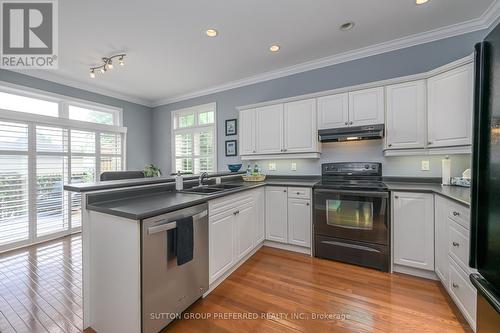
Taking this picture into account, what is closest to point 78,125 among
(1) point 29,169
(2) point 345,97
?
(1) point 29,169

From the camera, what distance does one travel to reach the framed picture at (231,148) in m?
4.17

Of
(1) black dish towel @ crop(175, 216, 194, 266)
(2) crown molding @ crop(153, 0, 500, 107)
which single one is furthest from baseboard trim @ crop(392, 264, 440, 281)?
(2) crown molding @ crop(153, 0, 500, 107)

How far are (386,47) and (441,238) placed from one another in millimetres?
2471

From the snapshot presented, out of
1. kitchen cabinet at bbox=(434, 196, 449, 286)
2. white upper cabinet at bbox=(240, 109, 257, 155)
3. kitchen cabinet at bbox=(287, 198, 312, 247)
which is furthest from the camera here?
white upper cabinet at bbox=(240, 109, 257, 155)

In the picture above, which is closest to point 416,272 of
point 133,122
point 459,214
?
point 459,214

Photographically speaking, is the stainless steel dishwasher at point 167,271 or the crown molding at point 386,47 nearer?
the stainless steel dishwasher at point 167,271

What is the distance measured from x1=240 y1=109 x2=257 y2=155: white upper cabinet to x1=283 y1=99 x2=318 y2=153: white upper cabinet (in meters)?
0.57

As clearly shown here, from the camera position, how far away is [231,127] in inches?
166

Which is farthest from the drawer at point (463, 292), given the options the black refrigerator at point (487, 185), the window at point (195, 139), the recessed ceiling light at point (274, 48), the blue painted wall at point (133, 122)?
the blue painted wall at point (133, 122)

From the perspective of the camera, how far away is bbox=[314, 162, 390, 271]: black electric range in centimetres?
232

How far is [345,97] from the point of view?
111 inches

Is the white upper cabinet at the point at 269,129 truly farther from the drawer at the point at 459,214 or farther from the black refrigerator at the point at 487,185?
the black refrigerator at the point at 487,185

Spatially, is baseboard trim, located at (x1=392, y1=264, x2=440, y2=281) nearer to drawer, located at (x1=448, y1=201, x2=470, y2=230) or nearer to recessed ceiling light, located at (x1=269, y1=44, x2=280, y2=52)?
drawer, located at (x1=448, y1=201, x2=470, y2=230)

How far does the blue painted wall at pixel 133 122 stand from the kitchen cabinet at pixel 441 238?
17.9 feet
